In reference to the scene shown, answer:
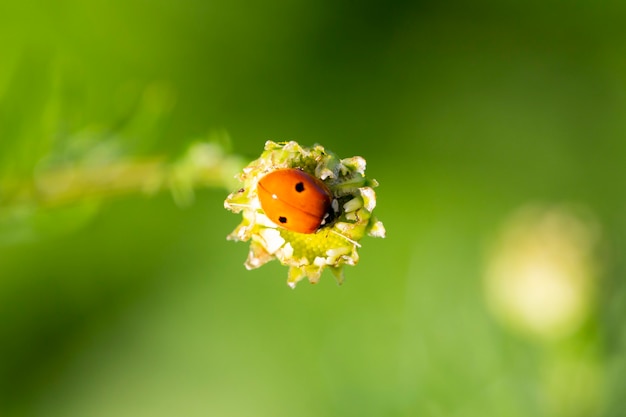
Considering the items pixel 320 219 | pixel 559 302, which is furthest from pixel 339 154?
pixel 320 219

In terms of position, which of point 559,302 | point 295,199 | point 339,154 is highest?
point 339,154

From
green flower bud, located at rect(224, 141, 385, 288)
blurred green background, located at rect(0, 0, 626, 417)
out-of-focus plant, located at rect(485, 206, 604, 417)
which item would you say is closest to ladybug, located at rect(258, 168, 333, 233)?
green flower bud, located at rect(224, 141, 385, 288)

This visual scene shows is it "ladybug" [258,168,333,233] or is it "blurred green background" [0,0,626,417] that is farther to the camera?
"blurred green background" [0,0,626,417]

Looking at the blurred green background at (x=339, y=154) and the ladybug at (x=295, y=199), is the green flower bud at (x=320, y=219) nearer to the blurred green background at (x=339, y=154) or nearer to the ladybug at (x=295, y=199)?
the ladybug at (x=295, y=199)

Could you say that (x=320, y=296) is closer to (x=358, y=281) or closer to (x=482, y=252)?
(x=358, y=281)

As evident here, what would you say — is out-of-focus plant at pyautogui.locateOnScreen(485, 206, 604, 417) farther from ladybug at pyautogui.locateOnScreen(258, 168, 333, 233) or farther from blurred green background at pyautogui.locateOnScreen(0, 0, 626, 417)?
Result: ladybug at pyautogui.locateOnScreen(258, 168, 333, 233)

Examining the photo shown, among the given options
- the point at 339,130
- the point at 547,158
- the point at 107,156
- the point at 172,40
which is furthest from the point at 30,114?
the point at 547,158

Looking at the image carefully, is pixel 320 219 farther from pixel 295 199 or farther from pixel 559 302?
pixel 559 302
